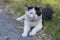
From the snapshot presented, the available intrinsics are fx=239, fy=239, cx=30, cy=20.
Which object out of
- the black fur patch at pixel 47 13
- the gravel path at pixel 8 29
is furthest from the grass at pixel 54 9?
the gravel path at pixel 8 29

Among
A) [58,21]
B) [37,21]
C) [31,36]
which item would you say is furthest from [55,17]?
[31,36]

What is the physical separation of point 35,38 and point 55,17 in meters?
0.78

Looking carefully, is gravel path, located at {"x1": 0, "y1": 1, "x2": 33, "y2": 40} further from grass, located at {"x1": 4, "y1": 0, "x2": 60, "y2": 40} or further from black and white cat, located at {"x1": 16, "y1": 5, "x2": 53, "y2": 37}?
grass, located at {"x1": 4, "y1": 0, "x2": 60, "y2": 40}

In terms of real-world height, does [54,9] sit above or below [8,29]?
above

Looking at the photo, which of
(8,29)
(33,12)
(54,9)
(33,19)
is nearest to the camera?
(33,12)

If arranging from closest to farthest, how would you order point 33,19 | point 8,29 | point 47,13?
point 33,19, point 8,29, point 47,13

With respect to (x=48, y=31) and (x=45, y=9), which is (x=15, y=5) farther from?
(x=48, y=31)

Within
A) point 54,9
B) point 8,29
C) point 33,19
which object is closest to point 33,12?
point 33,19

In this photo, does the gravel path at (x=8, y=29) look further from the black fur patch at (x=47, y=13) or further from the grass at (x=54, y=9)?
the black fur patch at (x=47, y=13)

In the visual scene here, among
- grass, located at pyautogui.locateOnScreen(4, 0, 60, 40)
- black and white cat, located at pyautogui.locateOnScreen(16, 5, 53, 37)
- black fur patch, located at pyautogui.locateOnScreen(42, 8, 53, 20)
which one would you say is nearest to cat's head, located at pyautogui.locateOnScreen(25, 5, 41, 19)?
black and white cat, located at pyautogui.locateOnScreen(16, 5, 53, 37)

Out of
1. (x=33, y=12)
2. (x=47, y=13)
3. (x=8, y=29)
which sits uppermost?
(x=33, y=12)

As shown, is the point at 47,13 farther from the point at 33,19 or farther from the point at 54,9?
the point at 33,19

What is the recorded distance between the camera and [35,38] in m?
4.56

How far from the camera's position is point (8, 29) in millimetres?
5055
